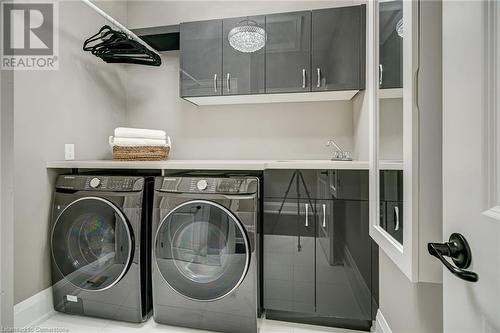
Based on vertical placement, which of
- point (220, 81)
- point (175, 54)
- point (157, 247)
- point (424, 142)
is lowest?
point (157, 247)

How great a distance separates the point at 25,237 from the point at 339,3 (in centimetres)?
306

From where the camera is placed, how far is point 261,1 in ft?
7.98

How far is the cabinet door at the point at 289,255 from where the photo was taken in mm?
1645

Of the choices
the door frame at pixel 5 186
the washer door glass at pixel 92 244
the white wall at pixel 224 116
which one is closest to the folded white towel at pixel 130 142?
the washer door glass at pixel 92 244

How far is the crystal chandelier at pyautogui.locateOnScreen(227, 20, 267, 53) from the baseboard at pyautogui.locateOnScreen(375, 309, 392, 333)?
6.57 feet

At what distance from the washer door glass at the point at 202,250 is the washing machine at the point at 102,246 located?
173mm

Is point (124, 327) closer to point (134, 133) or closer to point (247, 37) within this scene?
point (134, 133)

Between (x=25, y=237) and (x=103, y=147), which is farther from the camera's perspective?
(x=103, y=147)

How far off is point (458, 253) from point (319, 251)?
118 centimetres

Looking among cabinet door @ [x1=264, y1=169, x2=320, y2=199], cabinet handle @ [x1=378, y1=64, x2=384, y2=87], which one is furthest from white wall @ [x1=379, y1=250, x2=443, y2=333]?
cabinet handle @ [x1=378, y1=64, x2=384, y2=87]

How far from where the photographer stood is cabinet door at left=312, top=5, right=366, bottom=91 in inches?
75.7

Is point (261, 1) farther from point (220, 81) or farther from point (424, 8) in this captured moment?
point (424, 8)

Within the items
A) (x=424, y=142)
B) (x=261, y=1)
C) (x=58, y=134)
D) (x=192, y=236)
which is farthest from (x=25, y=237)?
(x=261, y=1)

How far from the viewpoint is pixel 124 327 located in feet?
5.51
